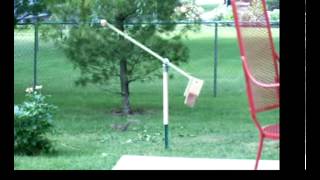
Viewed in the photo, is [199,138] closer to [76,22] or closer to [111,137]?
[111,137]

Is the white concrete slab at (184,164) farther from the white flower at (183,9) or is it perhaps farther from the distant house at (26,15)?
the distant house at (26,15)

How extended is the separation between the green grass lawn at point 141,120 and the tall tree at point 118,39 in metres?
0.44

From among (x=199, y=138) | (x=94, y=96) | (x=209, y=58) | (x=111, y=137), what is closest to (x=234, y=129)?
(x=199, y=138)

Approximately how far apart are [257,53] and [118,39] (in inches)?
128

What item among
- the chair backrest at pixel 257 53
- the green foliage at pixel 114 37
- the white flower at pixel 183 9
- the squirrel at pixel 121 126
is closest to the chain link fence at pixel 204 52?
the green foliage at pixel 114 37

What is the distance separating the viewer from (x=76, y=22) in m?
5.83

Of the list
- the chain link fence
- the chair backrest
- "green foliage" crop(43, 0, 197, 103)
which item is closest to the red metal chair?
the chair backrest

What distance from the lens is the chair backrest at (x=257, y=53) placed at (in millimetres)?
2486

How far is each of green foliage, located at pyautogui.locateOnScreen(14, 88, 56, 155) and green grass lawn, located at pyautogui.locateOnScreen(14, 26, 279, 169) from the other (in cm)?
12

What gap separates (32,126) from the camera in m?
3.92

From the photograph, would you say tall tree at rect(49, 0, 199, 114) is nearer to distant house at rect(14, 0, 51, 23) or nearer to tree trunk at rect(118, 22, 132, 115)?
tree trunk at rect(118, 22, 132, 115)

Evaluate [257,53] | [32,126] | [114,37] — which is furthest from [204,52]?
[257,53]

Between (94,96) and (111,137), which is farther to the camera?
(94,96)
